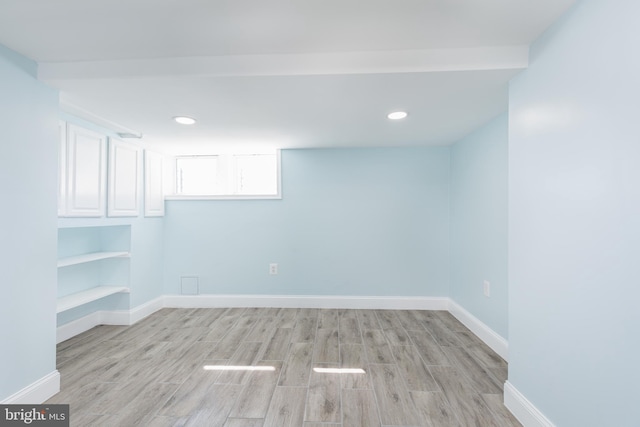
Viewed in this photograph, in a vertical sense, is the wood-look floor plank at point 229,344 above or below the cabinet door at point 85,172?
below

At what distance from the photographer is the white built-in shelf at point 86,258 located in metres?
2.20

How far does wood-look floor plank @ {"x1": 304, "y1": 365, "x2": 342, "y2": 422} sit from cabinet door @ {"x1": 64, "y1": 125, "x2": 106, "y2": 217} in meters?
2.25

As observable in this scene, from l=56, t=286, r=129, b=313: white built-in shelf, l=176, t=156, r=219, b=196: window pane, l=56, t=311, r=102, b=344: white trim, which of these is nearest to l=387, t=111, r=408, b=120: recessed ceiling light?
l=176, t=156, r=219, b=196: window pane

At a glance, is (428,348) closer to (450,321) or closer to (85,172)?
(450,321)

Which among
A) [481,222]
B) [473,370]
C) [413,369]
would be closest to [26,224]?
[413,369]

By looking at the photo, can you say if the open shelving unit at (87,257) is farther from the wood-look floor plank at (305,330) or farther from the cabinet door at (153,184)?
the wood-look floor plank at (305,330)

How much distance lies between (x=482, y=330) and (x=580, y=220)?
5.57 ft

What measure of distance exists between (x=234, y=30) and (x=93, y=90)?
110 centimetres

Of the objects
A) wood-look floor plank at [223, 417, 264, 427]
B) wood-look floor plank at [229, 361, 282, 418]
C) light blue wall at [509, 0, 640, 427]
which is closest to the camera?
light blue wall at [509, 0, 640, 427]

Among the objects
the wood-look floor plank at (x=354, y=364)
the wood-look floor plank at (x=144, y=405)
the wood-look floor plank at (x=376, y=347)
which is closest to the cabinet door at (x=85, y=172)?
the wood-look floor plank at (x=144, y=405)

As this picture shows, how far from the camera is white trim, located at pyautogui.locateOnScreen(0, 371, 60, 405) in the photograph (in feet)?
4.90

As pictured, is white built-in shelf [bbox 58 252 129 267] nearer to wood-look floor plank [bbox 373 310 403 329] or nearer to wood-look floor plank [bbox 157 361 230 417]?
wood-look floor plank [bbox 157 361 230 417]

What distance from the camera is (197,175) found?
3.58m

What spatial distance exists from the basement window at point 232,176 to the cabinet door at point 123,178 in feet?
1.80
